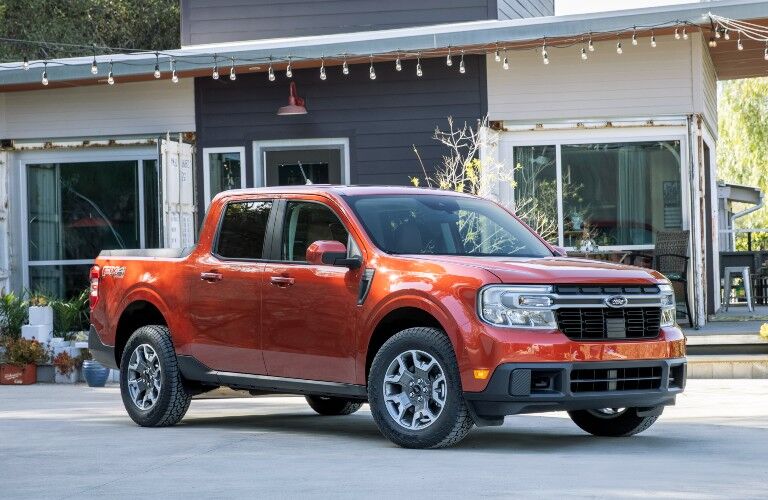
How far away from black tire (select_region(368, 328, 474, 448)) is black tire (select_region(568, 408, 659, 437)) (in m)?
1.44

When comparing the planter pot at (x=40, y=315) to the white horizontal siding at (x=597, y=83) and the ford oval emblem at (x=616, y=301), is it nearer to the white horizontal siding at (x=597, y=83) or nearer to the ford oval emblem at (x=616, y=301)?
the white horizontal siding at (x=597, y=83)

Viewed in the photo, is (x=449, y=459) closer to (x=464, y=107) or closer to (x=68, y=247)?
(x=464, y=107)

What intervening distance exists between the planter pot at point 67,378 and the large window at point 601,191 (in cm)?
602

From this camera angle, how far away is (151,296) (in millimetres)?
10797

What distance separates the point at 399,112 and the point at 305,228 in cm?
907

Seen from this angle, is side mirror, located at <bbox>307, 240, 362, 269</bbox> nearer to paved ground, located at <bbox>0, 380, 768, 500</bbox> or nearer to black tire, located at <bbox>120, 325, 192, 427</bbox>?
paved ground, located at <bbox>0, 380, 768, 500</bbox>

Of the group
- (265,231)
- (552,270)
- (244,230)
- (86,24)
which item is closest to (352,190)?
(265,231)

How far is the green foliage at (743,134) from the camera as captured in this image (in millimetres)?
38097

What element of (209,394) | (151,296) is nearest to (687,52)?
(209,394)

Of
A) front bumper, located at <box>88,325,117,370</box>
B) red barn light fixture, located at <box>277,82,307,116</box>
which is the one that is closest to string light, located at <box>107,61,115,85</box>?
red barn light fixture, located at <box>277,82,307,116</box>

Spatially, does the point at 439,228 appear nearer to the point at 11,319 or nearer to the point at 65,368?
the point at 65,368

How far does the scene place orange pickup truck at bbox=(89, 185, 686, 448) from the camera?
8500 millimetres

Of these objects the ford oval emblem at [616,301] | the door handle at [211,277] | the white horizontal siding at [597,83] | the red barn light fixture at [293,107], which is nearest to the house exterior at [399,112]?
the white horizontal siding at [597,83]

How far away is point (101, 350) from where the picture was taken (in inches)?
447
